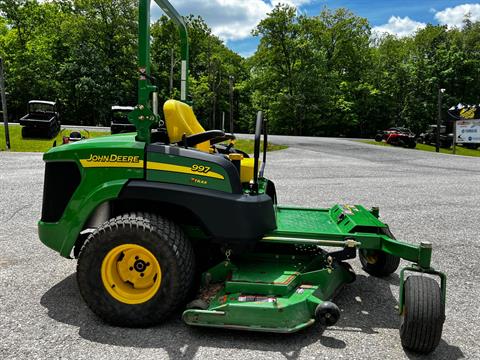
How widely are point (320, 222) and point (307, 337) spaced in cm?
109

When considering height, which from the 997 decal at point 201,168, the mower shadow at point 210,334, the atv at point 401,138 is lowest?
the mower shadow at point 210,334

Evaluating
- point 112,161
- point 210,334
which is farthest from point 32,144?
point 210,334

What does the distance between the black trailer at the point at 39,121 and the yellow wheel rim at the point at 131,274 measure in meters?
17.3

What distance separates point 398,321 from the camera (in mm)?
3002

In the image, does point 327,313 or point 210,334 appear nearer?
point 327,313

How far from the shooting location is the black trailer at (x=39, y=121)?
704 inches

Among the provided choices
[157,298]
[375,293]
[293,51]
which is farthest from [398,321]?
[293,51]

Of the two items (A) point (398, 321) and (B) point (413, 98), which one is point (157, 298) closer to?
(A) point (398, 321)

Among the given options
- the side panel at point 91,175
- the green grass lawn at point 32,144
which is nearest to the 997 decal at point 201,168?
the side panel at point 91,175

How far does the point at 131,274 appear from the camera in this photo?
2.84 meters

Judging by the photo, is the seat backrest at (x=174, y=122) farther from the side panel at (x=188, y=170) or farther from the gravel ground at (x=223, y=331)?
the gravel ground at (x=223, y=331)

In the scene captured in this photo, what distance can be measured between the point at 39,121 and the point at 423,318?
61.5ft

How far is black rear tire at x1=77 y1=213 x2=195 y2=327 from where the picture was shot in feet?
8.91

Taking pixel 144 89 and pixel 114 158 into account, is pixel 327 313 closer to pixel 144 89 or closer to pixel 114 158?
pixel 114 158
